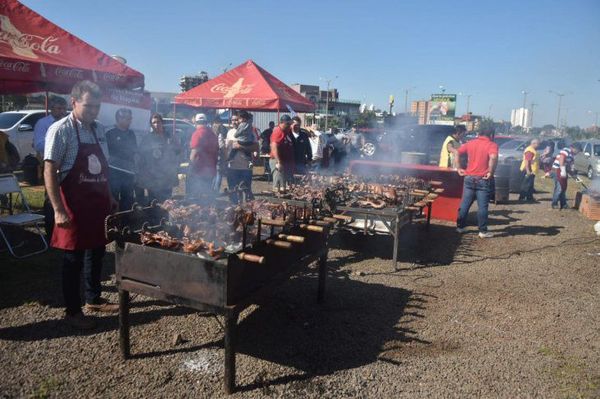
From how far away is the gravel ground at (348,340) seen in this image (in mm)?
3188

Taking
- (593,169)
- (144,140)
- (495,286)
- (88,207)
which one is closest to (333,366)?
(88,207)

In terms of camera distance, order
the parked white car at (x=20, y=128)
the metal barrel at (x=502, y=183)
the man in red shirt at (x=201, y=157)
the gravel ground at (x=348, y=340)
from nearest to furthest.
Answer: the gravel ground at (x=348, y=340)
the man in red shirt at (x=201, y=157)
the metal barrel at (x=502, y=183)
the parked white car at (x=20, y=128)

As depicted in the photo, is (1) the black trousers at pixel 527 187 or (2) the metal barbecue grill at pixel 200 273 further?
(1) the black trousers at pixel 527 187

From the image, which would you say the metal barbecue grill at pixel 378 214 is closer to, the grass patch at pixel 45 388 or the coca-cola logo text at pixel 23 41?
the grass patch at pixel 45 388

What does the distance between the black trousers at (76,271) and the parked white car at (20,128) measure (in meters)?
10.9

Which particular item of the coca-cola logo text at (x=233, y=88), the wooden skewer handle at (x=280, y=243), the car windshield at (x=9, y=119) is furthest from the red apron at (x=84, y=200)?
the car windshield at (x=9, y=119)

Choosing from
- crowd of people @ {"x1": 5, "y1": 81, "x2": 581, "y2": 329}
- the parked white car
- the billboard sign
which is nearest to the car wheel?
crowd of people @ {"x1": 5, "y1": 81, "x2": 581, "y2": 329}

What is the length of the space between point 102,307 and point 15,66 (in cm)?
279

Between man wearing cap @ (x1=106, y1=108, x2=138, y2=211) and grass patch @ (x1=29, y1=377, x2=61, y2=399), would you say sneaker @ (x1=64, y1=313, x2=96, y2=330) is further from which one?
man wearing cap @ (x1=106, y1=108, x2=138, y2=211)

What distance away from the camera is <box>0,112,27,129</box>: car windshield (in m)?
13.0

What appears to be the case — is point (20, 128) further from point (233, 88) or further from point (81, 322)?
point (81, 322)

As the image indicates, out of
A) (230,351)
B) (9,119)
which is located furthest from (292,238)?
(9,119)

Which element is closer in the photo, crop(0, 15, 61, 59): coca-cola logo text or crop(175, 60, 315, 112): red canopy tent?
crop(0, 15, 61, 59): coca-cola logo text

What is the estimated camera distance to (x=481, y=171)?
7562 mm
